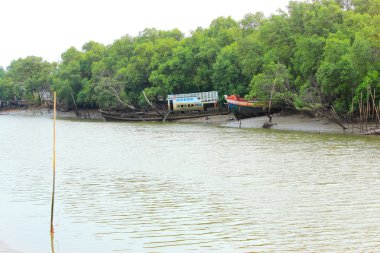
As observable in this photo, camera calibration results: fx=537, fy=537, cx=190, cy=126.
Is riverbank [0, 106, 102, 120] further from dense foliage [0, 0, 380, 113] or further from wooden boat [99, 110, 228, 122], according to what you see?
wooden boat [99, 110, 228, 122]

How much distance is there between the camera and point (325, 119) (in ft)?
164

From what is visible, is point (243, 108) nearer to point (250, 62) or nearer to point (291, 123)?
point (250, 62)

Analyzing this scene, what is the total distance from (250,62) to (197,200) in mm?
42598

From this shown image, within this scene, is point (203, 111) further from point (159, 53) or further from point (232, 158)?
point (232, 158)

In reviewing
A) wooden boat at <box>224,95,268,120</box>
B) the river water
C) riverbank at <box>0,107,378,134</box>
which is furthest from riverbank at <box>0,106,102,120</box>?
the river water

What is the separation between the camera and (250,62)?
5894cm

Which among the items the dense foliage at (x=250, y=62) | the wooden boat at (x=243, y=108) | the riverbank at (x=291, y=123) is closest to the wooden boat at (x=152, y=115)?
the riverbank at (x=291, y=123)

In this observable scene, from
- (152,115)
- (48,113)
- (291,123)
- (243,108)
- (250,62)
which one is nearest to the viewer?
(291,123)

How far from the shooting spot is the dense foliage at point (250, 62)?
147ft

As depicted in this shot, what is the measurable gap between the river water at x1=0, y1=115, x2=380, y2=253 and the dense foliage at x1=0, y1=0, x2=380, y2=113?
13.4 meters

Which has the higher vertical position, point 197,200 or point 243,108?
point 243,108

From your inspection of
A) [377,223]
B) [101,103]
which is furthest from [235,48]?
[377,223]

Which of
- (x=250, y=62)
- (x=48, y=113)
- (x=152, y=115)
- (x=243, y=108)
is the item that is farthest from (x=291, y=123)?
(x=48, y=113)

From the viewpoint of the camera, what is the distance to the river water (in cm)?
1315
